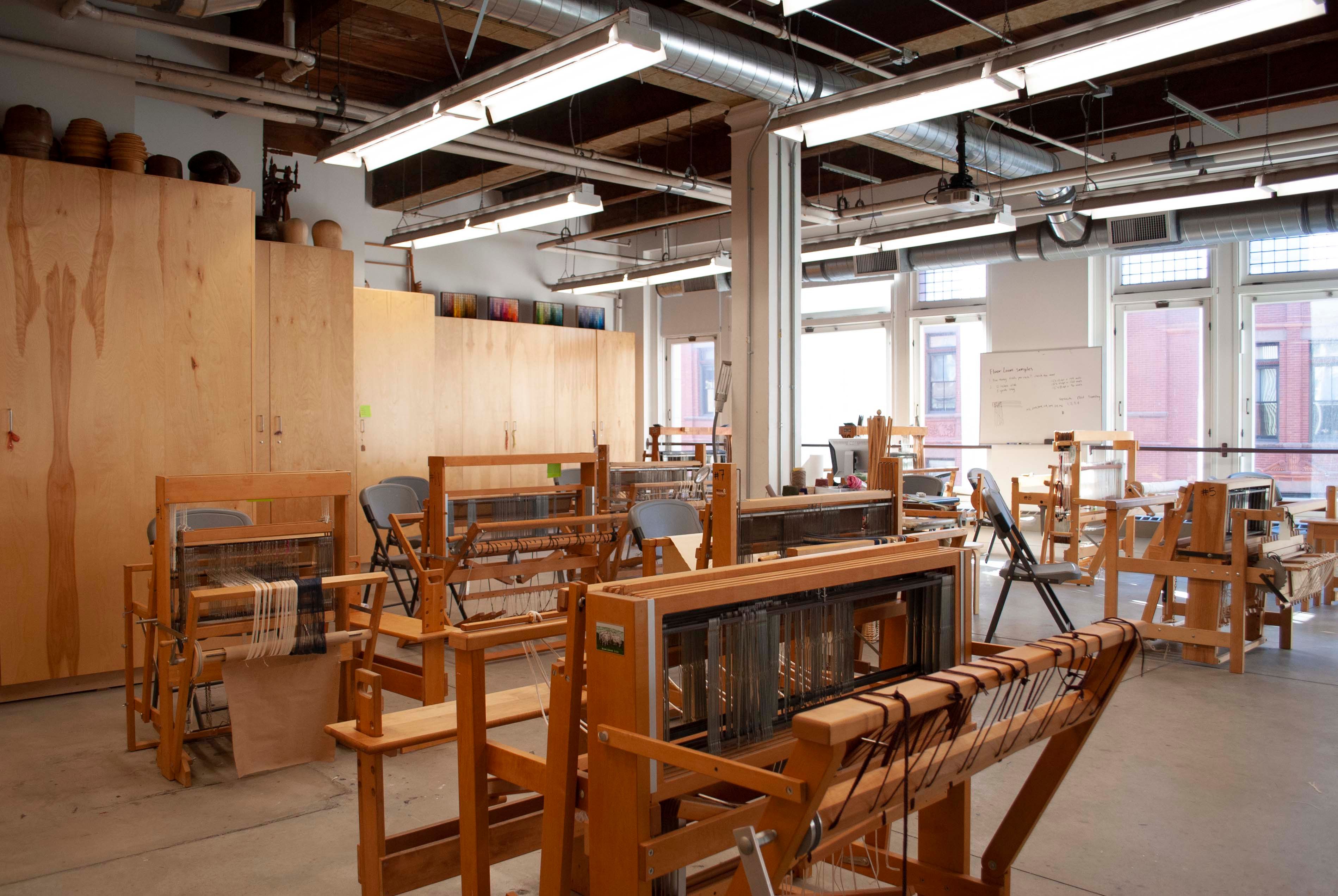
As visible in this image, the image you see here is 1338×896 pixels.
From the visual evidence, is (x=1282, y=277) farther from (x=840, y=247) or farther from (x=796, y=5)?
(x=796, y=5)

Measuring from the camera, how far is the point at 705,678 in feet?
6.70

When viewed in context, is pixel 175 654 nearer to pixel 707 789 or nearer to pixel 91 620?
pixel 91 620

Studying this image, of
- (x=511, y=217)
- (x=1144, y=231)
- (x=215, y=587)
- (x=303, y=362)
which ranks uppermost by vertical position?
(x=1144, y=231)

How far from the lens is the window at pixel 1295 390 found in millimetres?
8945

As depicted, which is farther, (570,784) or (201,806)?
(201,806)

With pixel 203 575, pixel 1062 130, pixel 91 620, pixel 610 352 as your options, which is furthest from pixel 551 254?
pixel 203 575

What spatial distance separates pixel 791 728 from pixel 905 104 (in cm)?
356

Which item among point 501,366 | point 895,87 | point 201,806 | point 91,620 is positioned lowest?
point 201,806

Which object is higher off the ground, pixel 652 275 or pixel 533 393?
pixel 652 275

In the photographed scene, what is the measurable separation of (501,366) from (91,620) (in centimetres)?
622

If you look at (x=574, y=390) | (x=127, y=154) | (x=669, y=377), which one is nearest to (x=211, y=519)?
(x=127, y=154)

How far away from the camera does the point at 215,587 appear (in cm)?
361

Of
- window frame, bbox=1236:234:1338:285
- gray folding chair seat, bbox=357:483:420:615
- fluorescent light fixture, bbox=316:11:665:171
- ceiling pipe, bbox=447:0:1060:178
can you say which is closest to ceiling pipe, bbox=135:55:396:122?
fluorescent light fixture, bbox=316:11:665:171

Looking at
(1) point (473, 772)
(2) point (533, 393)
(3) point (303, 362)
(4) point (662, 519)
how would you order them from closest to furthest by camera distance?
1. (1) point (473, 772)
2. (4) point (662, 519)
3. (3) point (303, 362)
4. (2) point (533, 393)
